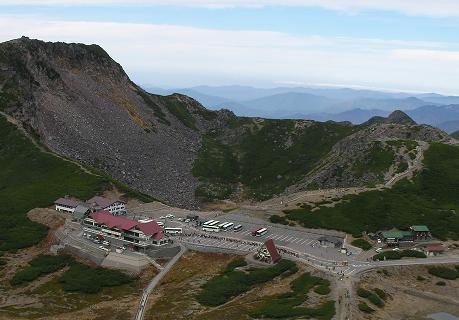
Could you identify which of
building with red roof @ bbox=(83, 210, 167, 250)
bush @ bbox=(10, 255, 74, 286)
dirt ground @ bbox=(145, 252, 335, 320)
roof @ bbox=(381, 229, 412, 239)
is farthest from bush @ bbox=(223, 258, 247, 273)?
roof @ bbox=(381, 229, 412, 239)

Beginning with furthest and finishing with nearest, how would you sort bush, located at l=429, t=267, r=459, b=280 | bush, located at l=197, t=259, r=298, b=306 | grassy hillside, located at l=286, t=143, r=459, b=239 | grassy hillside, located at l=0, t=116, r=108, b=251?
grassy hillside, located at l=286, t=143, r=459, b=239 → grassy hillside, located at l=0, t=116, r=108, b=251 → bush, located at l=429, t=267, r=459, b=280 → bush, located at l=197, t=259, r=298, b=306

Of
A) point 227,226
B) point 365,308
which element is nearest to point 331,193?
point 227,226

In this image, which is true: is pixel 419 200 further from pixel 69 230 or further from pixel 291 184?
pixel 69 230

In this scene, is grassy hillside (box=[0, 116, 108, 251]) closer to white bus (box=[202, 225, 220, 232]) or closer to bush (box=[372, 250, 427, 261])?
white bus (box=[202, 225, 220, 232])

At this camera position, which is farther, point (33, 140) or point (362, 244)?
point (33, 140)

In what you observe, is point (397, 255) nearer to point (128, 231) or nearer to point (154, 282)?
point (154, 282)

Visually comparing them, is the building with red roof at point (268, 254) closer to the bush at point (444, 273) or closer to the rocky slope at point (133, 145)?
the bush at point (444, 273)
